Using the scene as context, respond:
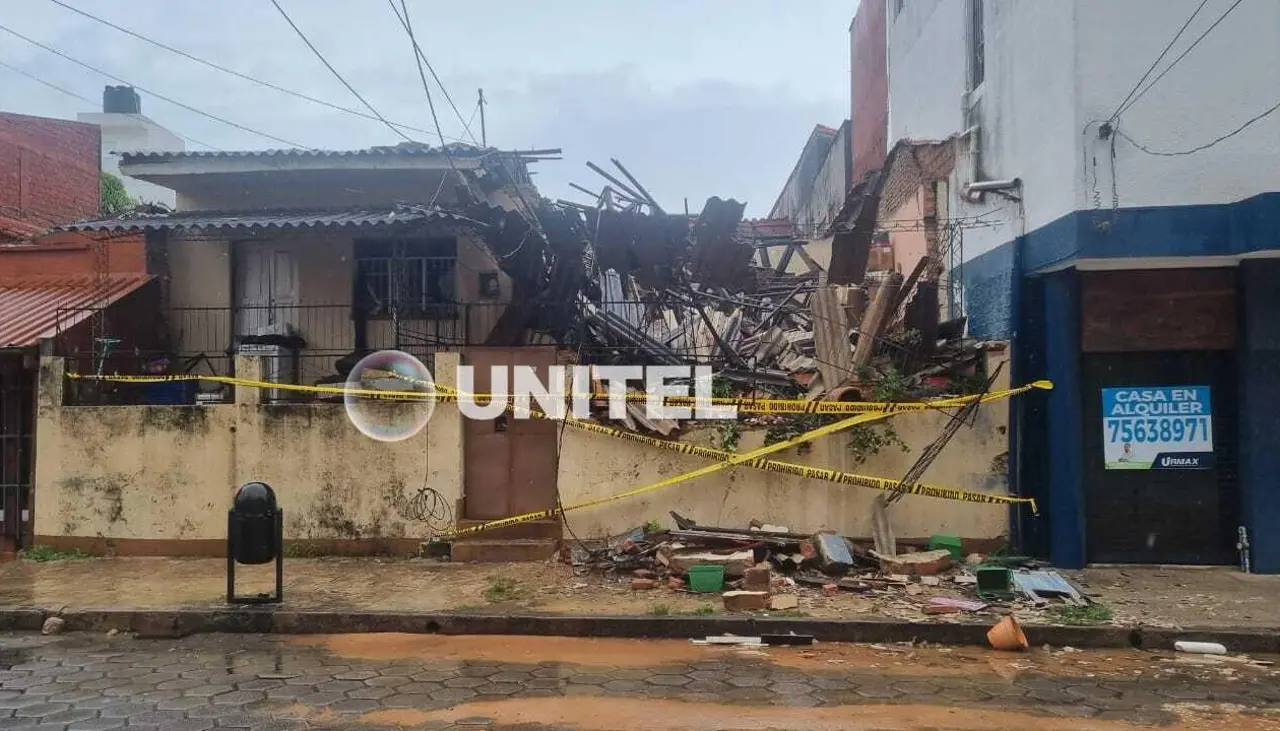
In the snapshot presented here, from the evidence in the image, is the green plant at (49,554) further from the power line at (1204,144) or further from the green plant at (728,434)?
the power line at (1204,144)

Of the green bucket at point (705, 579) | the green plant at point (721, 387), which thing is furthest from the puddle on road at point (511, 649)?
the green plant at point (721, 387)

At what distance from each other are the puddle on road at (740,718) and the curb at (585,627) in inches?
61.5

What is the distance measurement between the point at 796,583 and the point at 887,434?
2005 mm

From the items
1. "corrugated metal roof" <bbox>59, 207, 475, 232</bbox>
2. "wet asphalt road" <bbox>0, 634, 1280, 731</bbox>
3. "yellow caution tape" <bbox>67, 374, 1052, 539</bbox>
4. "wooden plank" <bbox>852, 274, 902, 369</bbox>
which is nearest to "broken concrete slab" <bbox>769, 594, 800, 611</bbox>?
"wet asphalt road" <bbox>0, 634, 1280, 731</bbox>

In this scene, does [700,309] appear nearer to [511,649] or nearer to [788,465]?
[788,465]

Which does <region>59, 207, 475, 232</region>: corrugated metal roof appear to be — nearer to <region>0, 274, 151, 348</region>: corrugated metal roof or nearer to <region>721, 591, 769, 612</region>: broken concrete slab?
<region>0, 274, 151, 348</region>: corrugated metal roof

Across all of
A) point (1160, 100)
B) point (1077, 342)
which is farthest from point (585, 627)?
point (1160, 100)

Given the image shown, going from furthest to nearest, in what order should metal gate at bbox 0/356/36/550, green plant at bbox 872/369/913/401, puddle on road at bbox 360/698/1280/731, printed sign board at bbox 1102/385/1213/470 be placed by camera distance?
1. metal gate at bbox 0/356/36/550
2. green plant at bbox 872/369/913/401
3. printed sign board at bbox 1102/385/1213/470
4. puddle on road at bbox 360/698/1280/731

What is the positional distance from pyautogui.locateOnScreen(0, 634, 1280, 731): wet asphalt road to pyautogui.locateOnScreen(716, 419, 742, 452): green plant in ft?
8.91

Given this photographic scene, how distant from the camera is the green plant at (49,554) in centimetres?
959

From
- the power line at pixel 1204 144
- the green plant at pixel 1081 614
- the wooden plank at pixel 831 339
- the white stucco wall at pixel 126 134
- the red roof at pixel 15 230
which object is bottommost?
the green plant at pixel 1081 614

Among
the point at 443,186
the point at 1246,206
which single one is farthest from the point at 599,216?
the point at 1246,206

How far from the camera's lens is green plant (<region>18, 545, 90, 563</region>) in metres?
9.59

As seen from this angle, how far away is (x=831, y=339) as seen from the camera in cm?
970
